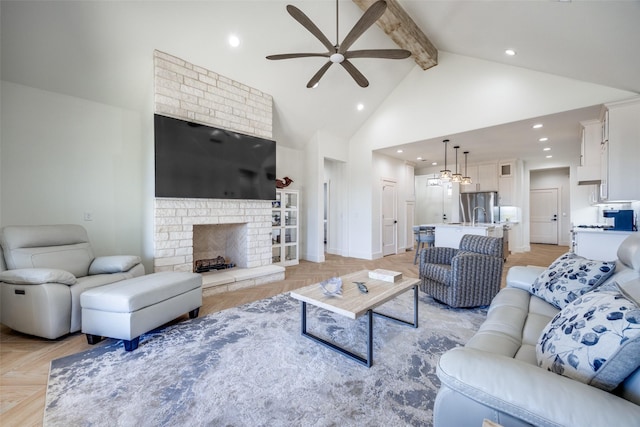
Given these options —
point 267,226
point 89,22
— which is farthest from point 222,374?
point 89,22

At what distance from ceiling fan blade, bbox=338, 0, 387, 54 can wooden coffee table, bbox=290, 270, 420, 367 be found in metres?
2.45

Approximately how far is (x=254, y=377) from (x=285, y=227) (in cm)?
381

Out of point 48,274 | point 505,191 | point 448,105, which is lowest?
point 48,274

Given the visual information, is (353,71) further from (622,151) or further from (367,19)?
(622,151)

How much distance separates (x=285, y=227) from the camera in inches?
218

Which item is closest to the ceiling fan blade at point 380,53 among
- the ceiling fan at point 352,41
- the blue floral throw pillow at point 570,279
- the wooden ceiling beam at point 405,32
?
the ceiling fan at point 352,41

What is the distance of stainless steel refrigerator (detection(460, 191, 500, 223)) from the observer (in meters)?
7.38

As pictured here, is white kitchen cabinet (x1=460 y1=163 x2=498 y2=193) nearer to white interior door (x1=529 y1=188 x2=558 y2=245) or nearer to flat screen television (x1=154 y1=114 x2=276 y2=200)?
white interior door (x1=529 y1=188 x2=558 y2=245)

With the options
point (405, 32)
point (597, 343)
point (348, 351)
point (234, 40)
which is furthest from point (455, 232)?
point (234, 40)

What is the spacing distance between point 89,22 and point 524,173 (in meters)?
9.72

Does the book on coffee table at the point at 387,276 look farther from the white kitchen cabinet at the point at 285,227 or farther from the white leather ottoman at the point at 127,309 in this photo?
the white kitchen cabinet at the point at 285,227

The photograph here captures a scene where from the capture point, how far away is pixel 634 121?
135 inches

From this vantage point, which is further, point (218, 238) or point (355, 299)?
point (218, 238)

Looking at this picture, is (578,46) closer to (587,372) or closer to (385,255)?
(587,372)
